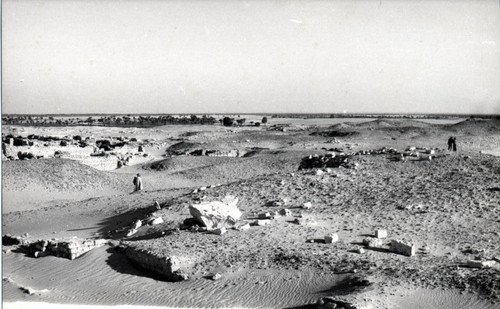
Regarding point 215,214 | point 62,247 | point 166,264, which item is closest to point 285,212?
point 215,214

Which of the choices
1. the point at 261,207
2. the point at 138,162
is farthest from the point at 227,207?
the point at 138,162

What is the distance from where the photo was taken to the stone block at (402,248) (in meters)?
8.38

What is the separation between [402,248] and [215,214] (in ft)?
13.1

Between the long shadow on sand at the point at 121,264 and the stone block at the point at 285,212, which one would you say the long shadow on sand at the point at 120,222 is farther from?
the stone block at the point at 285,212

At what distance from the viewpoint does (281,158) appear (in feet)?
81.6

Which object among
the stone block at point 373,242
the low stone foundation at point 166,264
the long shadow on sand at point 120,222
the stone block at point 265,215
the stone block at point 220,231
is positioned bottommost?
the long shadow on sand at point 120,222

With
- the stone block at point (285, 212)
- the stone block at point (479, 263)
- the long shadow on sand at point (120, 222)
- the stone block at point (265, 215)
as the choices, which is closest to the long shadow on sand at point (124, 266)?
the long shadow on sand at point (120, 222)

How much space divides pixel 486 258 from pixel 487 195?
12.4ft

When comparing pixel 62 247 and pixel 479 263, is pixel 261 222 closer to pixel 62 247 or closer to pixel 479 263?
pixel 62 247

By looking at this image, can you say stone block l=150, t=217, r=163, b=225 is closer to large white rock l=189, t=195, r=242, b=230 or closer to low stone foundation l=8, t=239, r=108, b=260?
large white rock l=189, t=195, r=242, b=230

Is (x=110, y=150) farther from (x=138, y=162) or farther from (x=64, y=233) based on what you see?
(x=64, y=233)

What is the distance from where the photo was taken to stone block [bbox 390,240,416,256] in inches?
330

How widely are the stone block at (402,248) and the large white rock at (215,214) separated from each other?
3473 millimetres

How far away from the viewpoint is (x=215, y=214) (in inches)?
416
